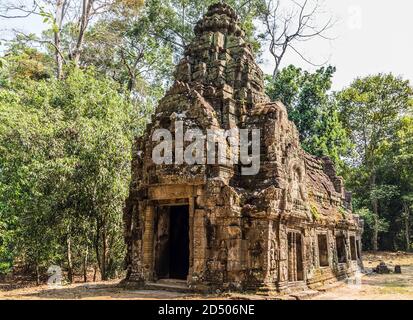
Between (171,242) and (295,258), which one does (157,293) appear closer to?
(171,242)

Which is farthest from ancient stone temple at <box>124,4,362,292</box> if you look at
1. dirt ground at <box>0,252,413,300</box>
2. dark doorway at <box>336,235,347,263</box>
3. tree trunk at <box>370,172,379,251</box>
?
tree trunk at <box>370,172,379,251</box>

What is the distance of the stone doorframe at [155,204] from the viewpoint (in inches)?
379

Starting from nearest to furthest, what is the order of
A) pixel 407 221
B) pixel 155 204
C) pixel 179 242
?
pixel 155 204, pixel 179 242, pixel 407 221

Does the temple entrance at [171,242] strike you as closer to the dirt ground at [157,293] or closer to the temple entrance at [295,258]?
the dirt ground at [157,293]

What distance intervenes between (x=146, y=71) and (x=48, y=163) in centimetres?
1676

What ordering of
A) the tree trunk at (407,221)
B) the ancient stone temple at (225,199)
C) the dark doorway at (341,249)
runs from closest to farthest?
the ancient stone temple at (225,199) → the dark doorway at (341,249) → the tree trunk at (407,221)

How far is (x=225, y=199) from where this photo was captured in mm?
9086

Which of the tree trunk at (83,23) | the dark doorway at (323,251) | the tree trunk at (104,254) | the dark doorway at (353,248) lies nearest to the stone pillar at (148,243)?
the tree trunk at (104,254)

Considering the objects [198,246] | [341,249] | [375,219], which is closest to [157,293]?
[198,246]

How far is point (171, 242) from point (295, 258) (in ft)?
11.7

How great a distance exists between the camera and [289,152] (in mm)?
10500

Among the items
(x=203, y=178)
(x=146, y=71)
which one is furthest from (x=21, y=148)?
(x=146, y=71)

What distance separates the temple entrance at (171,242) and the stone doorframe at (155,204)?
0.50ft

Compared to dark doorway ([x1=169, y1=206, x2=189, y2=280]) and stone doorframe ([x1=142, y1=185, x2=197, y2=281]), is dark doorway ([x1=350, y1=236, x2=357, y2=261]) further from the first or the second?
stone doorframe ([x1=142, y1=185, x2=197, y2=281])
